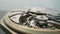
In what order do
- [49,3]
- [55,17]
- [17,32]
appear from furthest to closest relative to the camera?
[49,3], [55,17], [17,32]

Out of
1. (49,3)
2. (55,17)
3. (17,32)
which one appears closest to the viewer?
(17,32)

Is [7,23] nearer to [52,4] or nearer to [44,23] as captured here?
[44,23]

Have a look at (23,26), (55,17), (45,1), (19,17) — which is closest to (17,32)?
(23,26)

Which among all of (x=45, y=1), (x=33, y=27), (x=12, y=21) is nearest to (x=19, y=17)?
(x=12, y=21)

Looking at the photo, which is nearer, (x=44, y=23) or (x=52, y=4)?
(x=44, y=23)

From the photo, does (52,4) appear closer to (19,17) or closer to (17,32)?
(19,17)

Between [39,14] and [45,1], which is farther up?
[45,1]

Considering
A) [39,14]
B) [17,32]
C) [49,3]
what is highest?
[49,3]

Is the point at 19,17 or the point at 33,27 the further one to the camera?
the point at 19,17

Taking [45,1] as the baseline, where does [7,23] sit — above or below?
below
